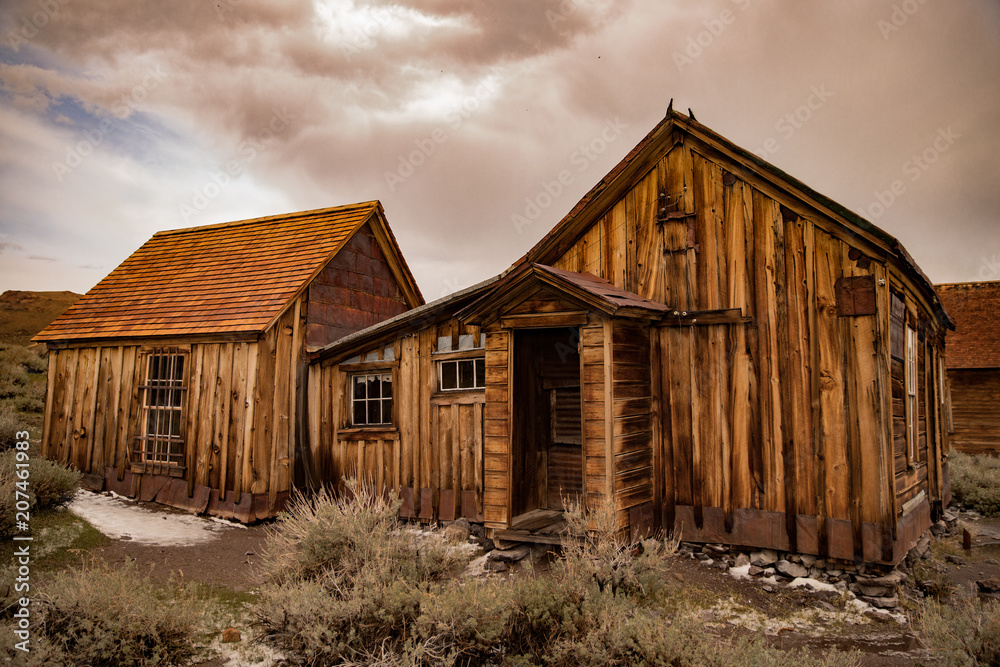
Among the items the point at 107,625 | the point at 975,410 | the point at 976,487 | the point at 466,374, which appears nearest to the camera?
the point at 107,625

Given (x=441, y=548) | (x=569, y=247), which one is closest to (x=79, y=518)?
(x=441, y=548)

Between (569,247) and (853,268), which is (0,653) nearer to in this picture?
(569,247)

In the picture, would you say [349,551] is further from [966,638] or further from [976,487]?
[976,487]

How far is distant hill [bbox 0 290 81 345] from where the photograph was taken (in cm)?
3647

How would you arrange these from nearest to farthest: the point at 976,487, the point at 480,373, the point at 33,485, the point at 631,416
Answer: the point at 631,416
the point at 33,485
the point at 480,373
the point at 976,487

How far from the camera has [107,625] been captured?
4441mm

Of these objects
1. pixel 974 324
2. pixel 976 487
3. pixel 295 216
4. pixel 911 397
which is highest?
pixel 295 216

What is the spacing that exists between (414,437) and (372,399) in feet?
3.79

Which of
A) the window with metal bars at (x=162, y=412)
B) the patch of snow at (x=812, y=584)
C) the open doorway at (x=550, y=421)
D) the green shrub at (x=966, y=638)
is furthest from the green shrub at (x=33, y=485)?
the green shrub at (x=966, y=638)

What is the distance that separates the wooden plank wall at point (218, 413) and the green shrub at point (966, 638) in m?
8.87

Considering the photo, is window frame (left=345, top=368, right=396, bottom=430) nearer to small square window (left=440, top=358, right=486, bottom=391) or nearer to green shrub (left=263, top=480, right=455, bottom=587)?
small square window (left=440, top=358, right=486, bottom=391)

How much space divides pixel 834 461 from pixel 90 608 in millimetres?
7249

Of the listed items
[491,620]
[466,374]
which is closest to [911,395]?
[466,374]

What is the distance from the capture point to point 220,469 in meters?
10.1
